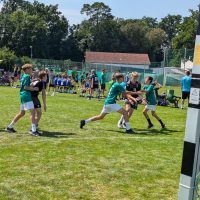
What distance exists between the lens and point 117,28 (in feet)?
352

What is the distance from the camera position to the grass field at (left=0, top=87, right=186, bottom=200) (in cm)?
644

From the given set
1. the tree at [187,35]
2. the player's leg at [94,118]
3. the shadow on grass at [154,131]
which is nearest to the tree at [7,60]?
the tree at [187,35]

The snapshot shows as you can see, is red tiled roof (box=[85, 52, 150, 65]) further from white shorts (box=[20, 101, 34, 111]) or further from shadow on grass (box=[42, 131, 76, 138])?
white shorts (box=[20, 101, 34, 111])

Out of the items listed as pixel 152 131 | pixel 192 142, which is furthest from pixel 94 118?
pixel 192 142

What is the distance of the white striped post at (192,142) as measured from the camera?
13.3 ft

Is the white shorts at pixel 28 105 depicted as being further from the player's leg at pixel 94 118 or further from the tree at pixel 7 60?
the tree at pixel 7 60

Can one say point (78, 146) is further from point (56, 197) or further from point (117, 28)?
point (117, 28)

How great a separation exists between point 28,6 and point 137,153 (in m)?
103

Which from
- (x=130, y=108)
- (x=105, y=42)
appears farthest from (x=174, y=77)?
(x=105, y=42)

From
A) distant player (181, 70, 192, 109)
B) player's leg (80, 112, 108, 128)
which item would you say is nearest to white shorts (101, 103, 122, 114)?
player's leg (80, 112, 108, 128)

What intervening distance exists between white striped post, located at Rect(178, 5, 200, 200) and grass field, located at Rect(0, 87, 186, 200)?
6.77 ft

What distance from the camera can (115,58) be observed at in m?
96.6

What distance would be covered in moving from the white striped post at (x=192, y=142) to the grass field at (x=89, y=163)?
206 centimetres

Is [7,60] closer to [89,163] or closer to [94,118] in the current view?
[94,118]
